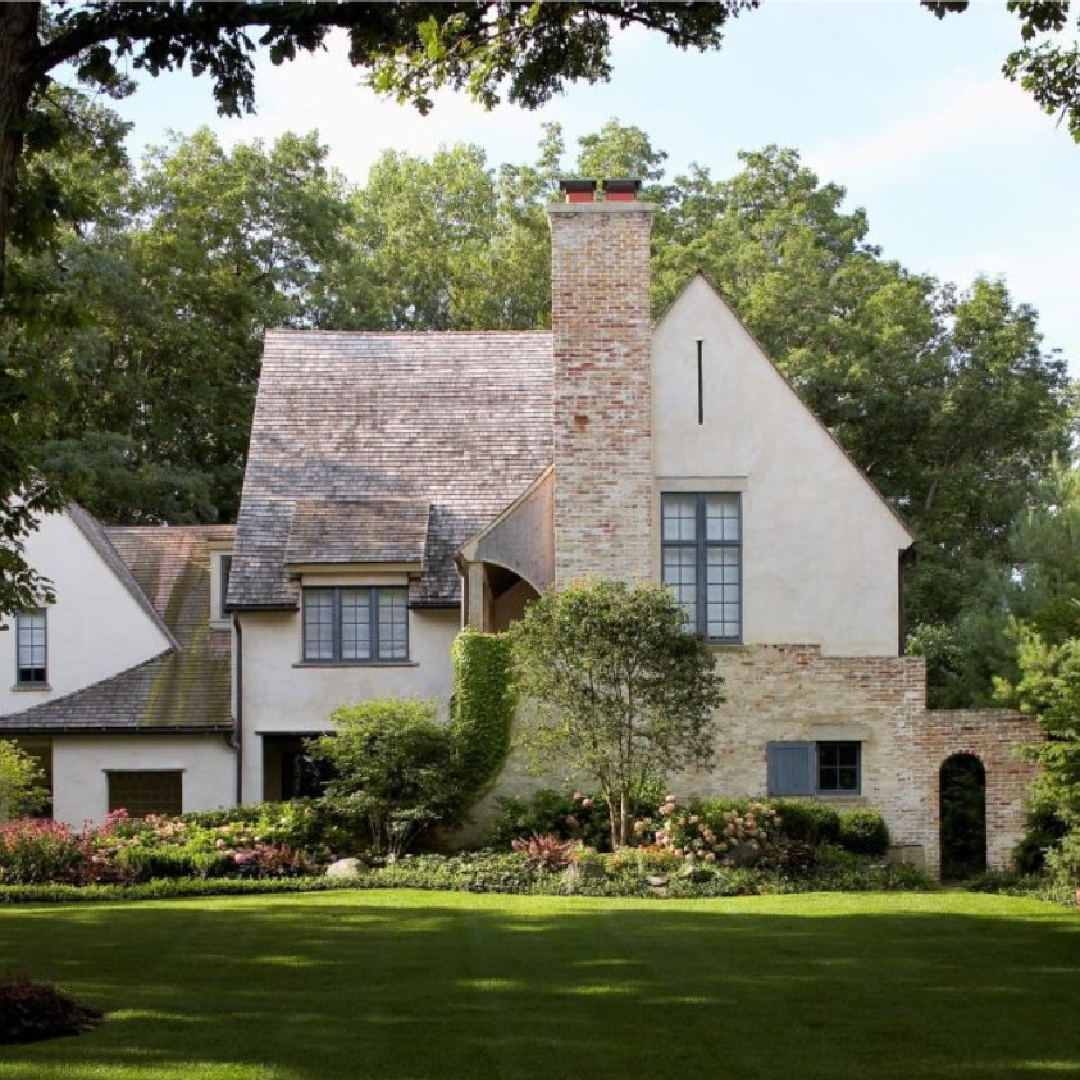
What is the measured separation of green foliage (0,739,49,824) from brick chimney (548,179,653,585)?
323 inches

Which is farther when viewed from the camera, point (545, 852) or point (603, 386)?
point (603, 386)

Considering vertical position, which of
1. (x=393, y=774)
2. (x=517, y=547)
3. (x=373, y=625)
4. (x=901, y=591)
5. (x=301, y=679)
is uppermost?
(x=517, y=547)

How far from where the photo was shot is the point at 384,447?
3122 cm

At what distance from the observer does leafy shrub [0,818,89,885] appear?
77.7 feet

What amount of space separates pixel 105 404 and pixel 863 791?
74.0 feet

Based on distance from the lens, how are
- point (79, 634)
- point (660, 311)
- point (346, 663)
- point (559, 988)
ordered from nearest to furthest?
1. point (559, 988)
2. point (346, 663)
3. point (79, 634)
4. point (660, 311)

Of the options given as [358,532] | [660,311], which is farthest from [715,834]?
[660,311]

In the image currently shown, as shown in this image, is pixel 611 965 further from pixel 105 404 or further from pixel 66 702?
pixel 105 404

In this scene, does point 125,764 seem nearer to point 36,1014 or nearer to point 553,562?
point 553,562

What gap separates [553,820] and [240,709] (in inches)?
256

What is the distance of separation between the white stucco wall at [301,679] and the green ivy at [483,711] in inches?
111

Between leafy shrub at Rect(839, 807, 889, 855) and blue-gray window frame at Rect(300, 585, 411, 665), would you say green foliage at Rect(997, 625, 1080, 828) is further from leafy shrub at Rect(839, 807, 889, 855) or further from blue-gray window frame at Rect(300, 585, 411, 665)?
blue-gray window frame at Rect(300, 585, 411, 665)

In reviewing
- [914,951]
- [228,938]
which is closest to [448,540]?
[228,938]

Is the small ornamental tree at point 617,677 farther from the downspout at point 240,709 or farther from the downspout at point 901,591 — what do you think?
the downspout at point 240,709
